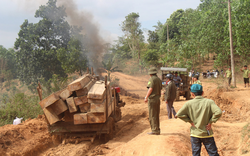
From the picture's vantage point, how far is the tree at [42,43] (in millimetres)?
21531

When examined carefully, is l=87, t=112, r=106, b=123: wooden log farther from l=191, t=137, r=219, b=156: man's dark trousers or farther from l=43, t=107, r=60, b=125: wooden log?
l=191, t=137, r=219, b=156: man's dark trousers

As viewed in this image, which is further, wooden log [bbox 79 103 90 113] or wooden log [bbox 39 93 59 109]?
wooden log [bbox 79 103 90 113]

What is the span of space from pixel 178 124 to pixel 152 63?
25245 millimetres

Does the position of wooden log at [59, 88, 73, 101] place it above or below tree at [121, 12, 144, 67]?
below

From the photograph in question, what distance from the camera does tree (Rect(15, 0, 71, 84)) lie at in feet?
70.6

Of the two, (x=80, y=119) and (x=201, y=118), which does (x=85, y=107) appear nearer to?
(x=80, y=119)

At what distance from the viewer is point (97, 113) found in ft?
18.4

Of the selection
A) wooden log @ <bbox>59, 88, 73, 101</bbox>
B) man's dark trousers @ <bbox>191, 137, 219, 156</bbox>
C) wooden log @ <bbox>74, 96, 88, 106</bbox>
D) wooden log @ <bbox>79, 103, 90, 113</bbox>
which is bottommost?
man's dark trousers @ <bbox>191, 137, 219, 156</bbox>

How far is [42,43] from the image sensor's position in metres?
22.0

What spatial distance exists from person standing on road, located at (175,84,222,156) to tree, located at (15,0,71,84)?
66.1ft

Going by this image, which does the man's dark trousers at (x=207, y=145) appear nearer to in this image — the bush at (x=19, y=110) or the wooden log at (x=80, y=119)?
the wooden log at (x=80, y=119)

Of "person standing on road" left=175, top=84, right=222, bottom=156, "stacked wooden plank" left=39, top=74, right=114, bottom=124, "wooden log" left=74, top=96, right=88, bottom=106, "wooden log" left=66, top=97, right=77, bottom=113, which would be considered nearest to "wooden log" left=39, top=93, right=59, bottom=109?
A: "stacked wooden plank" left=39, top=74, right=114, bottom=124

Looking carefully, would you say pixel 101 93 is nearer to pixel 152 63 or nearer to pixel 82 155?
pixel 82 155

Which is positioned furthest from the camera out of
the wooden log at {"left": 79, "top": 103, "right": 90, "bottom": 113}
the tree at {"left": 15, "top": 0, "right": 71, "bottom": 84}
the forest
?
the tree at {"left": 15, "top": 0, "right": 71, "bottom": 84}
